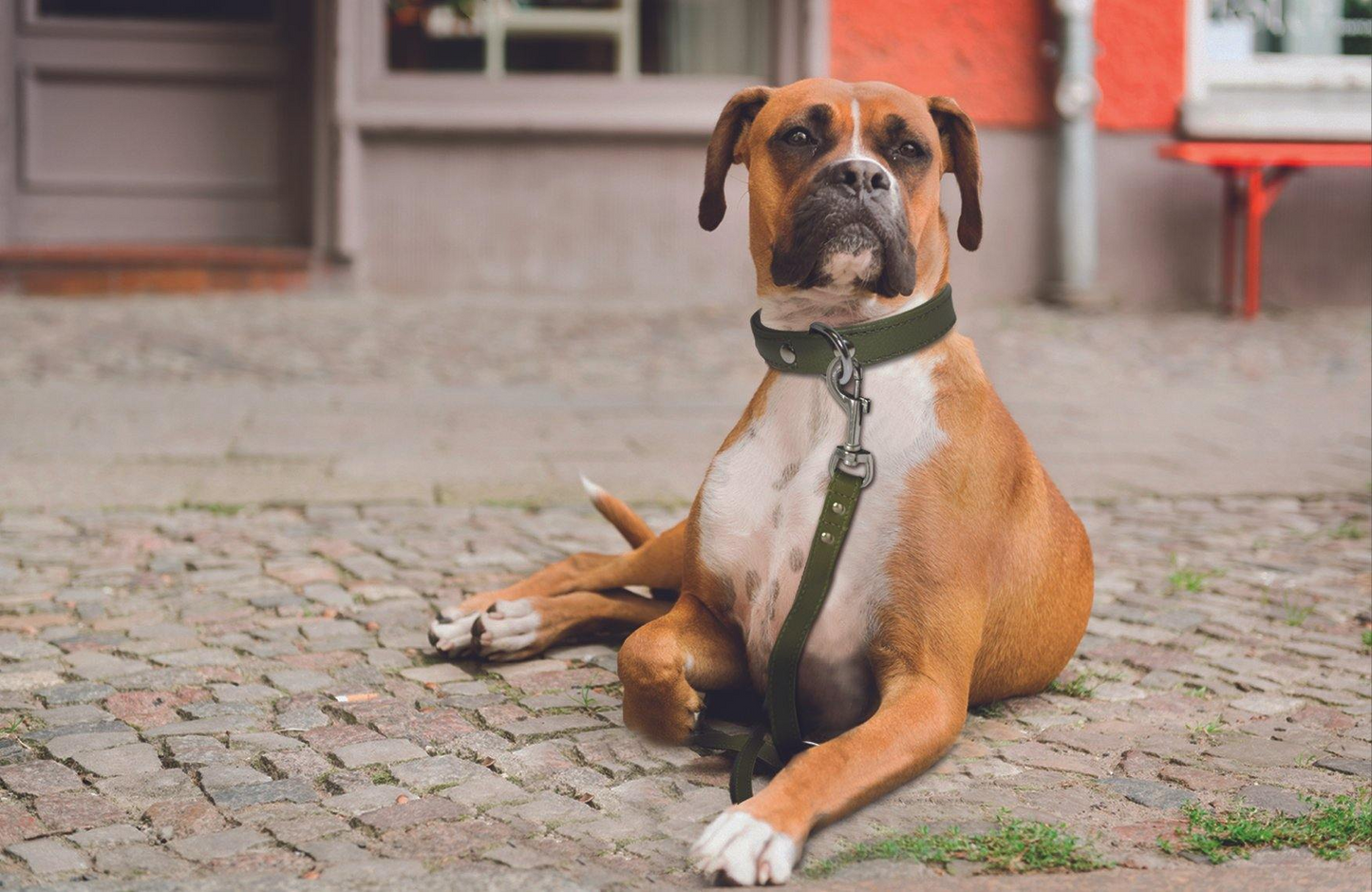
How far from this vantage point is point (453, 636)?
3.77m

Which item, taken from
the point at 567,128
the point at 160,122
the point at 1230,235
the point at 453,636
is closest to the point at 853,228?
the point at 453,636

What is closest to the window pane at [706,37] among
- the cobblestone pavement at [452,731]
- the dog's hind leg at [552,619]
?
the cobblestone pavement at [452,731]

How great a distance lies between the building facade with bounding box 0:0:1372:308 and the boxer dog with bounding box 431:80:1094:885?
23.7ft

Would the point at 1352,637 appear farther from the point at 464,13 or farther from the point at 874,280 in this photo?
the point at 464,13

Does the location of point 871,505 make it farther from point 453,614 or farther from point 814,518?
point 453,614

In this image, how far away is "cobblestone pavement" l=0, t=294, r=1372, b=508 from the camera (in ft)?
20.0

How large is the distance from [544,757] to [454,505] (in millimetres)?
2620

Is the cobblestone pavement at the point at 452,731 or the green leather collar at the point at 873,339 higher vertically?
the green leather collar at the point at 873,339

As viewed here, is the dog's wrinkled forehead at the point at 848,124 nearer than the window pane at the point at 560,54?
Yes

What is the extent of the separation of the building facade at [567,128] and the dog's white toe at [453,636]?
22.5 ft

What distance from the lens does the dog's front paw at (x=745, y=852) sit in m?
2.50

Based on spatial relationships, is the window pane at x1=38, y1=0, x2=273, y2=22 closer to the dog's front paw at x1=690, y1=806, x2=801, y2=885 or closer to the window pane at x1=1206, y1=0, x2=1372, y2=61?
the window pane at x1=1206, y1=0, x2=1372, y2=61

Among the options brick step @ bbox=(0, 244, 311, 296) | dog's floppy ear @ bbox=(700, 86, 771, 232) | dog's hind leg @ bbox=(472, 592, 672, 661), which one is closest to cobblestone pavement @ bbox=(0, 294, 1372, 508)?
brick step @ bbox=(0, 244, 311, 296)

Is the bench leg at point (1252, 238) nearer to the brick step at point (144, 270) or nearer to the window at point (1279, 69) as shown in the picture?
the window at point (1279, 69)
